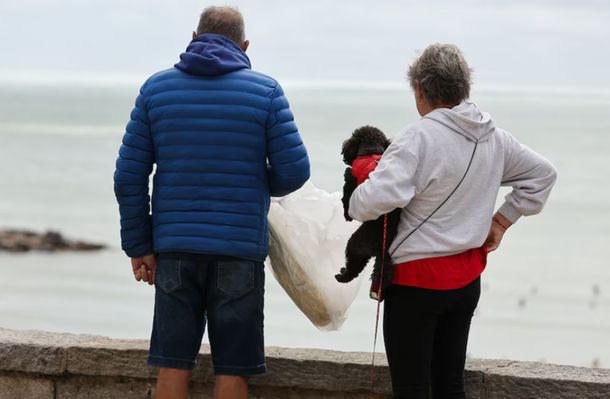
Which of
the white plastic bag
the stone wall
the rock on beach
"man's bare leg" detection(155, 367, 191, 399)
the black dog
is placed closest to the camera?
the black dog

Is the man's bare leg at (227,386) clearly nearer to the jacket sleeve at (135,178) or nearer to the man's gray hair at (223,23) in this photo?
the jacket sleeve at (135,178)

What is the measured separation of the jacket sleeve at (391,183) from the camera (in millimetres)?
3871

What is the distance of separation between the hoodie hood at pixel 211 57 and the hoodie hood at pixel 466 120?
672 mm

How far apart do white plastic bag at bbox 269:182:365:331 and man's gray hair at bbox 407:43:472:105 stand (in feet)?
2.55

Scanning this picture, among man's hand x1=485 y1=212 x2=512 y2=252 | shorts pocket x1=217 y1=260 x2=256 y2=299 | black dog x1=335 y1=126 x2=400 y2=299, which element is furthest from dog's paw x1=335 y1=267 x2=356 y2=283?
man's hand x1=485 y1=212 x2=512 y2=252

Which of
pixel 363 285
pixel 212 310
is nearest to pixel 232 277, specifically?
pixel 212 310

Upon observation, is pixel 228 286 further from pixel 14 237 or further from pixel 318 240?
pixel 14 237

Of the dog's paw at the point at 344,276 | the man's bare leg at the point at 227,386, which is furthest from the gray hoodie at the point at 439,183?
the man's bare leg at the point at 227,386

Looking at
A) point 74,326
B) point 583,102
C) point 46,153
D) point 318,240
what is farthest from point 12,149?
point 318,240

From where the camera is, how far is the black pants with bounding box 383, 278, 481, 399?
3971 millimetres

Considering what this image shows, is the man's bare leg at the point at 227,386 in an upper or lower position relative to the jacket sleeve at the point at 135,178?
lower

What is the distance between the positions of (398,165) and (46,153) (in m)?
74.1

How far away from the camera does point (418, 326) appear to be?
3973mm

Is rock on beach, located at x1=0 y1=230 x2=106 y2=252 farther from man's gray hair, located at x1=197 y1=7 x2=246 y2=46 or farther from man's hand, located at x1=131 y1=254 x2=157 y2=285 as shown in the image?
man's gray hair, located at x1=197 y1=7 x2=246 y2=46
